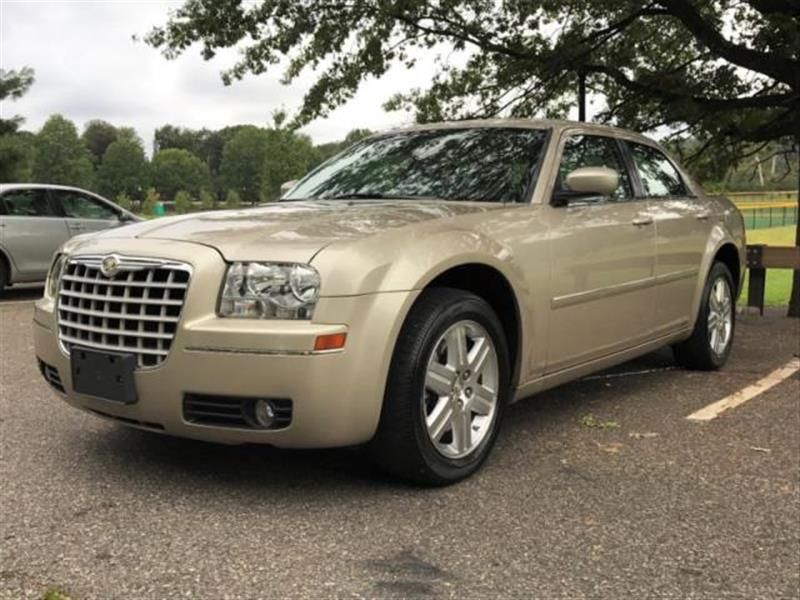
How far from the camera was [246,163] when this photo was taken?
69.4 metres

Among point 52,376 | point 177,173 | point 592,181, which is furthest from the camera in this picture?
point 177,173

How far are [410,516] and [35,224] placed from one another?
917cm

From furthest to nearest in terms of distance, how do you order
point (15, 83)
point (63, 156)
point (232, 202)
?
point (63, 156)
point (15, 83)
point (232, 202)

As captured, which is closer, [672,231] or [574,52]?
[672,231]

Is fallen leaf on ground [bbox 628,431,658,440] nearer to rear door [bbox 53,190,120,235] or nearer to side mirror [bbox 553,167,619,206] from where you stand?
A: side mirror [bbox 553,167,619,206]

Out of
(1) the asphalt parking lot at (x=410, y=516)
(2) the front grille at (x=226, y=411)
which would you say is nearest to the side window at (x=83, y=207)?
(1) the asphalt parking lot at (x=410, y=516)

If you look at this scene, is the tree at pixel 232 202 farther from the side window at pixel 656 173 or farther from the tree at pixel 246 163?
the tree at pixel 246 163

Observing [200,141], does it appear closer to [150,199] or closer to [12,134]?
[150,199]

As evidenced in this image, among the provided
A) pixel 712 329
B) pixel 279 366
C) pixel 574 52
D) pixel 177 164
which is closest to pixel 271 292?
pixel 279 366

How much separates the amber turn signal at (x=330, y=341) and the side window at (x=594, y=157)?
1.81m

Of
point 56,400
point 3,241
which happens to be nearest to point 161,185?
point 3,241

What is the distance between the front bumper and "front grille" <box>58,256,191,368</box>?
0.06m

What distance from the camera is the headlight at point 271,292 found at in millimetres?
3100

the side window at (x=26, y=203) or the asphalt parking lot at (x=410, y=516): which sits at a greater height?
the side window at (x=26, y=203)
